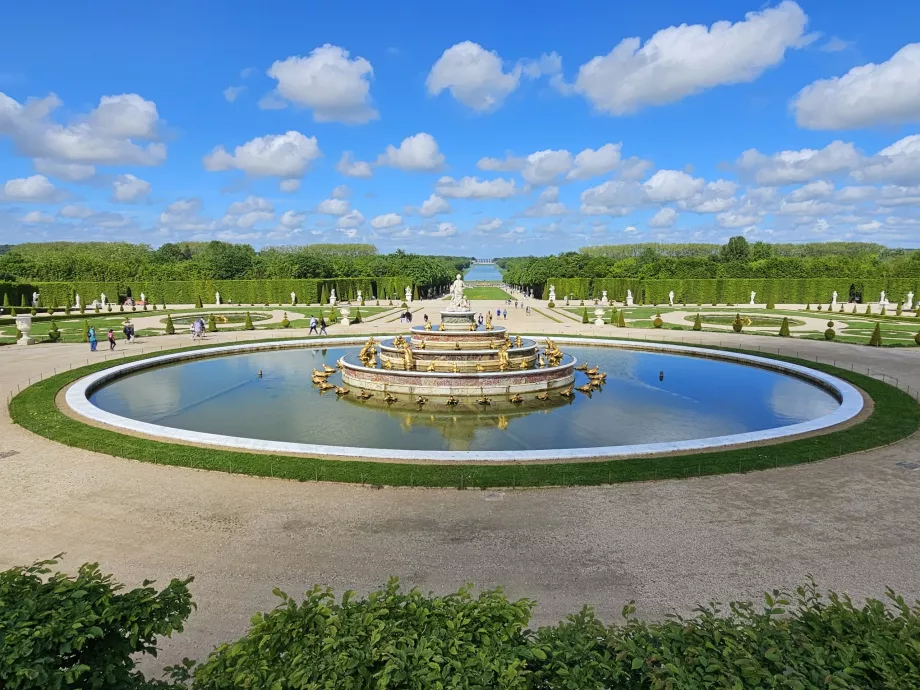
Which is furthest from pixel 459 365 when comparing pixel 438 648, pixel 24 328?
pixel 24 328

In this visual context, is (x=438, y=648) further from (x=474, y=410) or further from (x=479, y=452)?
(x=474, y=410)

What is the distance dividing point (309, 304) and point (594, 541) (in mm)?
77334

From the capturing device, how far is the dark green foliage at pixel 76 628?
4.15 metres

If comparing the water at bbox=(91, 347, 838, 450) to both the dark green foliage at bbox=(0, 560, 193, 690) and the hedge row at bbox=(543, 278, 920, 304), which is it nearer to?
the dark green foliage at bbox=(0, 560, 193, 690)

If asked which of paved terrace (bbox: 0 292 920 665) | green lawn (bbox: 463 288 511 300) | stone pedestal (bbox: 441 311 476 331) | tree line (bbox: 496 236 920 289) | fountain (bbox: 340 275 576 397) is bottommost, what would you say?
paved terrace (bbox: 0 292 920 665)

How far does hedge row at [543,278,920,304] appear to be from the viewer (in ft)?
263

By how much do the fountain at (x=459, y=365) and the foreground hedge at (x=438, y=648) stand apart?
1895 cm

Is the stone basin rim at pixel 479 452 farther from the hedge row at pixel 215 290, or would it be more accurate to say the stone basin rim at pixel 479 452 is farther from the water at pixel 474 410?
the hedge row at pixel 215 290

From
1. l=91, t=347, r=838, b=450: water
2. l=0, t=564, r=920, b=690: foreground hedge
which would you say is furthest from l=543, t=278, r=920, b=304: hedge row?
l=0, t=564, r=920, b=690: foreground hedge

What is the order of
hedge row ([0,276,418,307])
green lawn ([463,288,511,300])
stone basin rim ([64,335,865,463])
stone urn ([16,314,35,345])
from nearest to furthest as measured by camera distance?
1. stone basin rim ([64,335,865,463])
2. stone urn ([16,314,35,345])
3. hedge row ([0,276,418,307])
4. green lawn ([463,288,511,300])

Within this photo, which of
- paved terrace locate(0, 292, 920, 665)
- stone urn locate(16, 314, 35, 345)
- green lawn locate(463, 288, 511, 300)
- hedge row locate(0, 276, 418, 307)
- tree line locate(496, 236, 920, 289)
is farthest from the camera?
green lawn locate(463, 288, 511, 300)

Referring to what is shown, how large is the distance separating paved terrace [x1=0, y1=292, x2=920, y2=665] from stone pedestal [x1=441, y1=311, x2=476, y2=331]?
62.8 feet

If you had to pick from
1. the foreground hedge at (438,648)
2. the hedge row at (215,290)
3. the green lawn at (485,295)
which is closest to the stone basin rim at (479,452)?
the foreground hedge at (438,648)

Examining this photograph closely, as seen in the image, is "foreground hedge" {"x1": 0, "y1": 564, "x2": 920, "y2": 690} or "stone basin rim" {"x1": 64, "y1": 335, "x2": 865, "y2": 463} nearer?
"foreground hedge" {"x1": 0, "y1": 564, "x2": 920, "y2": 690}
